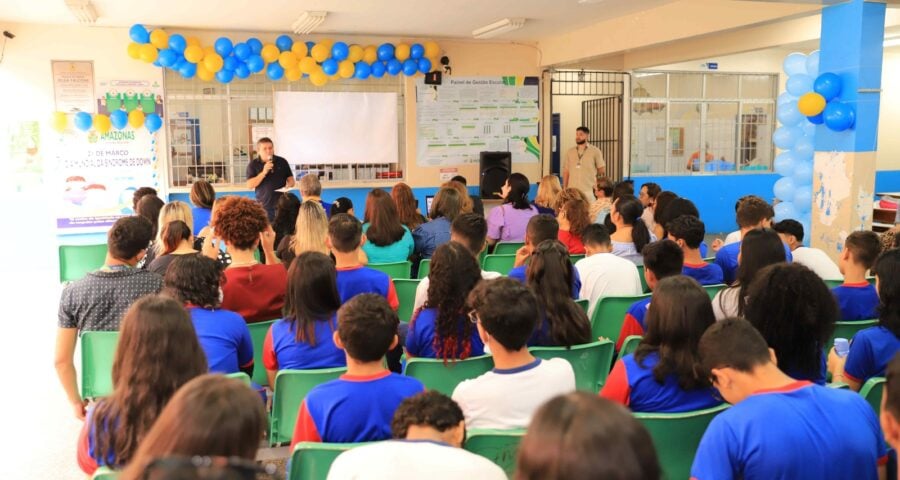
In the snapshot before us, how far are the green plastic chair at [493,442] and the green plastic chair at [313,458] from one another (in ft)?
0.99

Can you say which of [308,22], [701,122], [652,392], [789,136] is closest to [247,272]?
[652,392]

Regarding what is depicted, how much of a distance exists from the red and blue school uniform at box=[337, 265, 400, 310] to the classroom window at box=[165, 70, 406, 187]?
6.25 m

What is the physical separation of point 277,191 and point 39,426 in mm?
4287

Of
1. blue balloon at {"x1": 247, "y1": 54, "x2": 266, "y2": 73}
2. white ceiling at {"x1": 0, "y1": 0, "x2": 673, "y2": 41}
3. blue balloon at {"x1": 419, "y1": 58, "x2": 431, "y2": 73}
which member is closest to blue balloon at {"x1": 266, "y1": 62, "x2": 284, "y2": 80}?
blue balloon at {"x1": 247, "y1": 54, "x2": 266, "y2": 73}

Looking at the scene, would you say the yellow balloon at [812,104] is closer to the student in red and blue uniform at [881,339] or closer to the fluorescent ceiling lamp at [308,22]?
the student in red and blue uniform at [881,339]

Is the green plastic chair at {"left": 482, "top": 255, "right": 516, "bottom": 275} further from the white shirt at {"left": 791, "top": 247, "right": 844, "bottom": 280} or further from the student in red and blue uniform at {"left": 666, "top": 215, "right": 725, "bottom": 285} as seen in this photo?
the white shirt at {"left": 791, "top": 247, "right": 844, "bottom": 280}

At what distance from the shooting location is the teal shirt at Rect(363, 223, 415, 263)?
4949mm

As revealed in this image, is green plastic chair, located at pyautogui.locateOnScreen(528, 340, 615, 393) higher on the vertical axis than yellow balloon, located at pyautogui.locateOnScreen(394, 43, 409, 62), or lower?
lower

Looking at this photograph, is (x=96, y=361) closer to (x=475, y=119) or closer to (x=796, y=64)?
(x=796, y=64)

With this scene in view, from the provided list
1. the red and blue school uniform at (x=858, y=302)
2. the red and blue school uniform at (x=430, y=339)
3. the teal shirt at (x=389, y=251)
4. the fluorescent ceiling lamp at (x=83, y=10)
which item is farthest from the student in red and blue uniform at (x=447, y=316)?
the fluorescent ceiling lamp at (x=83, y=10)

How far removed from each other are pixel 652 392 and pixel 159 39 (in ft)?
25.6

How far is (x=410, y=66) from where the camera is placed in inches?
383

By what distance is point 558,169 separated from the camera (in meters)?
12.3

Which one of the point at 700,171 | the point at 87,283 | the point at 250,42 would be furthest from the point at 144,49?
the point at 700,171
